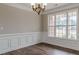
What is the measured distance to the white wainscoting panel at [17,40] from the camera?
378cm

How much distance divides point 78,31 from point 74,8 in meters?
1.21

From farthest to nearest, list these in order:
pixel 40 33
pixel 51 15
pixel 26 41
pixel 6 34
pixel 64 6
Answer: pixel 40 33, pixel 51 15, pixel 26 41, pixel 64 6, pixel 6 34

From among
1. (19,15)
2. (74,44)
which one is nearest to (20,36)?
(19,15)

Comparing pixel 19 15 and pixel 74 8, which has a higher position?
pixel 74 8

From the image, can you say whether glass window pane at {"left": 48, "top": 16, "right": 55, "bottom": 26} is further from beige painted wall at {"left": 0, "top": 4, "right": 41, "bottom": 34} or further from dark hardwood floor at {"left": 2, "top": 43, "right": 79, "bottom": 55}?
dark hardwood floor at {"left": 2, "top": 43, "right": 79, "bottom": 55}

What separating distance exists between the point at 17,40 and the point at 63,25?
2.78 meters

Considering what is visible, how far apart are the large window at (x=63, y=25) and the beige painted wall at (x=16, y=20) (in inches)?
40.5

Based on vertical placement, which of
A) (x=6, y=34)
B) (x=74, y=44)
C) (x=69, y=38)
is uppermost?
(x=6, y=34)

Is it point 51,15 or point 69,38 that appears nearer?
point 69,38

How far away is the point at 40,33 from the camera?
232 inches

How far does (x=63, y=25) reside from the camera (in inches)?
191

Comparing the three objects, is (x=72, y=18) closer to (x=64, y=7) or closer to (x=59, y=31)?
(x=64, y=7)
